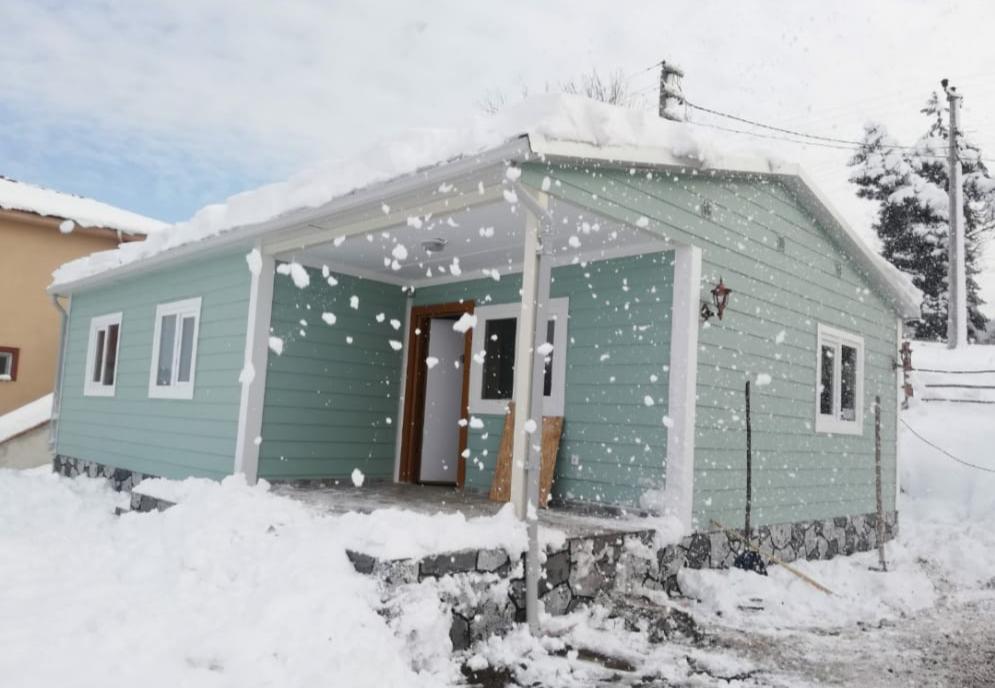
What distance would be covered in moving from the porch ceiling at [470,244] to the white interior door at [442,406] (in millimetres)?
728

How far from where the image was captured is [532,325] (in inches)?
205

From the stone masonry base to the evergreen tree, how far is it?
18600 mm

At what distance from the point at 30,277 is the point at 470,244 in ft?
39.5

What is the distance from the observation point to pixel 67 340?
1241cm

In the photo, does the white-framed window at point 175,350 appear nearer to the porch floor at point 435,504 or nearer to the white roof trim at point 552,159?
the white roof trim at point 552,159

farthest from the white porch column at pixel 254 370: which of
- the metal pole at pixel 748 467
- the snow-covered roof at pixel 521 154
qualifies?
the metal pole at pixel 748 467

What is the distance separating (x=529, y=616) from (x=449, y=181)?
2.97 metres

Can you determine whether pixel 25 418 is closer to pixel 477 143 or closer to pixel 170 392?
pixel 170 392

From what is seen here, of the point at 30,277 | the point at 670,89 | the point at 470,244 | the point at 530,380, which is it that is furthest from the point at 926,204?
the point at 30,277

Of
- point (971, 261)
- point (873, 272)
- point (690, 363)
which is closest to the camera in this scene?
point (690, 363)

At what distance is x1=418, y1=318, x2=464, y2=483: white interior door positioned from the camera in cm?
909

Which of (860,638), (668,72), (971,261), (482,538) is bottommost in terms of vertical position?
(860,638)

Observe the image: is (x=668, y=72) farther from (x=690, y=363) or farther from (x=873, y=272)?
(x=690, y=363)

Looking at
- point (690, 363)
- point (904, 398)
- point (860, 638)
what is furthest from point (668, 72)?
point (860, 638)
